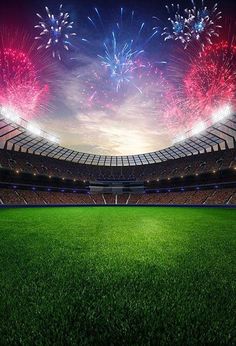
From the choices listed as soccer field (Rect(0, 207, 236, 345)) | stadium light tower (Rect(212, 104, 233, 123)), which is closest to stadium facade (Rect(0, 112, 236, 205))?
stadium light tower (Rect(212, 104, 233, 123))

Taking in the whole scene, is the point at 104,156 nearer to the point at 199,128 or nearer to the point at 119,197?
the point at 119,197

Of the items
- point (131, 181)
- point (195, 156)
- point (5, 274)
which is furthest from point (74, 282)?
point (131, 181)

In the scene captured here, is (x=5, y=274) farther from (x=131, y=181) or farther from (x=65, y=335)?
(x=131, y=181)

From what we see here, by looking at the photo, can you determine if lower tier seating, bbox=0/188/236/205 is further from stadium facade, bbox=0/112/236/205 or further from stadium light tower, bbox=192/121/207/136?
stadium light tower, bbox=192/121/207/136

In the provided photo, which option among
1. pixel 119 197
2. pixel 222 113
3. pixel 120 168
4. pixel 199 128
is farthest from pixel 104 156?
pixel 222 113

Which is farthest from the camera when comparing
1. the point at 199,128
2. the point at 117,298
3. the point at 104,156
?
the point at 104,156

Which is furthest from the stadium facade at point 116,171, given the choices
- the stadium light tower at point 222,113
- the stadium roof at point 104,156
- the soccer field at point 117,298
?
the soccer field at point 117,298

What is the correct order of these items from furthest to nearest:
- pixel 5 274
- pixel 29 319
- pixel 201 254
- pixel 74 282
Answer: pixel 201 254, pixel 5 274, pixel 74 282, pixel 29 319

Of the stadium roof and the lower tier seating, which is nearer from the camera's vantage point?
the stadium roof
